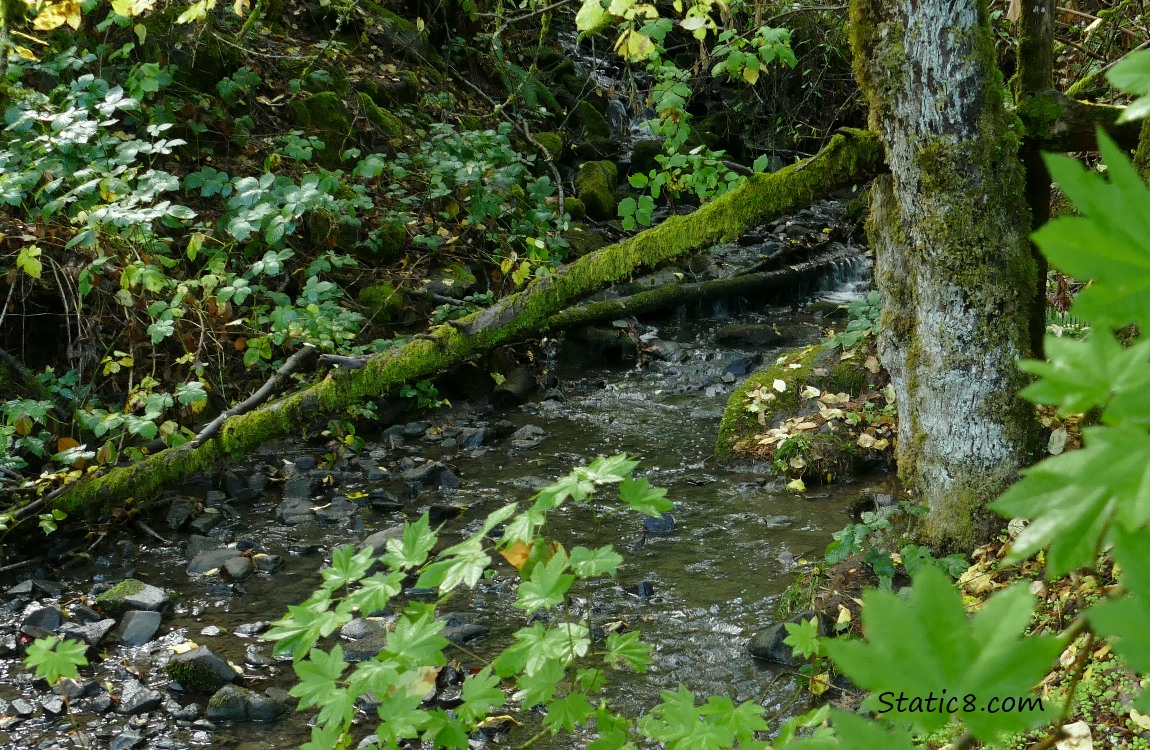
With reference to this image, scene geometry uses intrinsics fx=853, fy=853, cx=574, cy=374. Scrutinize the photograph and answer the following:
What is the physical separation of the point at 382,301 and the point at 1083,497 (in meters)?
6.50

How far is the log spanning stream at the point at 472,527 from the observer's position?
354cm

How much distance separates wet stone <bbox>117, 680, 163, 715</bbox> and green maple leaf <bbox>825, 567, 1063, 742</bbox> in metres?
3.68

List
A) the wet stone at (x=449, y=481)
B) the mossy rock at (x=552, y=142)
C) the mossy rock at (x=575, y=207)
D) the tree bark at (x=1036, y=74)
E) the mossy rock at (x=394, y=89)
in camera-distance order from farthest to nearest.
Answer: the mossy rock at (x=552, y=142) → the mossy rock at (x=575, y=207) → the mossy rock at (x=394, y=89) → the wet stone at (x=449, y=481) → the tree bark at (x=1036, y=74)

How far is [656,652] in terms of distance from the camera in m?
3.80

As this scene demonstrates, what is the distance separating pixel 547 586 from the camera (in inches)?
70.2

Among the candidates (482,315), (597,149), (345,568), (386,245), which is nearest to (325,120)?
(386,245)

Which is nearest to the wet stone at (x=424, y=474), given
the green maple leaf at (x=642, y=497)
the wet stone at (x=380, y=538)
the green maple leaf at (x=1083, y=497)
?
the wet stone at (x=380, y=538)

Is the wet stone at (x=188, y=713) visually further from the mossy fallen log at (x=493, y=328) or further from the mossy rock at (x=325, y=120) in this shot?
the mossy rock at (x=325, y=120)

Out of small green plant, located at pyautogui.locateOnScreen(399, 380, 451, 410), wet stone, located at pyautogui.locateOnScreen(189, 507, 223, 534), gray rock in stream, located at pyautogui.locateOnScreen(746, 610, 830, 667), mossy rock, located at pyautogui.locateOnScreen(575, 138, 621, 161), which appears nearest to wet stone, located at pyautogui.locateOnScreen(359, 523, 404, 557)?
wet stone, located at pyautogui.locateOnScreen(189, 507, 223, 534)

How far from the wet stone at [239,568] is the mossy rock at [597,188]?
6.83 m

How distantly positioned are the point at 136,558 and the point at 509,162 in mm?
4557

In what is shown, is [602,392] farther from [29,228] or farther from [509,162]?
[29,228]

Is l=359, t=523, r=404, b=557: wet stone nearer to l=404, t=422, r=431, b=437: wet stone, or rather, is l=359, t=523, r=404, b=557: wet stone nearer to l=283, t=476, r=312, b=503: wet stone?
l=283, t=476, r=312, b=503: wet stone

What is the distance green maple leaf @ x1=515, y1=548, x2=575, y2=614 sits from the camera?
1.78 metres
